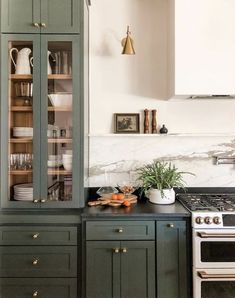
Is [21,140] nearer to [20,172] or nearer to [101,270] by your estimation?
[20,172]

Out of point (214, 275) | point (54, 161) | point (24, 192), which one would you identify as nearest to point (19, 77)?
point (54, 161)

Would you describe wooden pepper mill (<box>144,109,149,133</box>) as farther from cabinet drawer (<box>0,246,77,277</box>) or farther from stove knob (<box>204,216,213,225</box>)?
cabinet drawer (<box>0,246,77,277</box>)

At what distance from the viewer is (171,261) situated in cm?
196

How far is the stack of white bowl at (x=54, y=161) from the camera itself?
210 centimetres

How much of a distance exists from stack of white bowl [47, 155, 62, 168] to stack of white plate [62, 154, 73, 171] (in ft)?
0.11

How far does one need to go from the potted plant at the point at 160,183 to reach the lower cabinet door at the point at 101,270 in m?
0.55

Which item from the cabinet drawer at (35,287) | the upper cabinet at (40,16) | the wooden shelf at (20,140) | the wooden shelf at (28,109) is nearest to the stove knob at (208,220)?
the cabinet drawer at (35,287)

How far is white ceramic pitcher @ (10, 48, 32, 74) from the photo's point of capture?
208 cm

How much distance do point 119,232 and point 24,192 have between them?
30.9 inches

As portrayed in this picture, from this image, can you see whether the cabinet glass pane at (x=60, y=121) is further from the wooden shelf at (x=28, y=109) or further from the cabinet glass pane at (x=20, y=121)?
the cabinet glass pane at (x=20, y=121)

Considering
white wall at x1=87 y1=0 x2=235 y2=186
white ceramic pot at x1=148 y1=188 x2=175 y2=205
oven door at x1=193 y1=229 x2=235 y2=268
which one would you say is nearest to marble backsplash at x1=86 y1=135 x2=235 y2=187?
white wall at x1=87 y1=0 x2=235 y2=186

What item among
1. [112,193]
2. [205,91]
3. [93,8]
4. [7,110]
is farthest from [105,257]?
[93,8]

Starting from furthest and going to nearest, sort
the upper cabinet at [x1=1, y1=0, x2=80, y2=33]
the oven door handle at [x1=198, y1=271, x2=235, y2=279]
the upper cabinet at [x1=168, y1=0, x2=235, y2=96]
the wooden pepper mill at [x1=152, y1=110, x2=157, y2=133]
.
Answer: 1. the wooden pepper mill at [x1=152, y1=110, x2=157, y2=133]
2. the upper cabinet at [x1=168, y1=0, x2=235, y2=96]
3. the upper cabinet at [x1=1, y1=0, x2=80, y2=33]
4. the oven door handle at [x1=198, y1=271, x2=235, y2=279]

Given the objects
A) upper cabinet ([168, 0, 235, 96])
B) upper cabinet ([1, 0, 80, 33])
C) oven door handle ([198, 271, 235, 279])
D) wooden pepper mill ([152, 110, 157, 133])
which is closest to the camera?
oven door handle ([198, 271, 235, 279])
